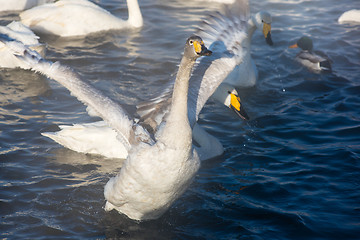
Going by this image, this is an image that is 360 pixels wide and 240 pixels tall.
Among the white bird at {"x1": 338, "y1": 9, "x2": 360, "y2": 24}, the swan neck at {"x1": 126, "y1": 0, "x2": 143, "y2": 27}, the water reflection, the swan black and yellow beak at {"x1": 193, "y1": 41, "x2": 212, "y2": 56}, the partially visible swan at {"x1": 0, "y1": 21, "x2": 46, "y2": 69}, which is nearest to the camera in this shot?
the swan black and yellow beak at {"x1": 193, "y1": 41, "x2": 212, "y2": 56}

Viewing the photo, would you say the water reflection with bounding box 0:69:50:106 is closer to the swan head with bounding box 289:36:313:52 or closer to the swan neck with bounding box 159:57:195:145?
the swan neck with bounding box 159:57:195:145

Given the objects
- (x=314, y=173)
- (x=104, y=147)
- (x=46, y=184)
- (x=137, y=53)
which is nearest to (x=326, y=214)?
(x=314, y=173)

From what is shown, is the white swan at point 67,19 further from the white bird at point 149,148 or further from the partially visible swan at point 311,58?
the white bird at point 149,148

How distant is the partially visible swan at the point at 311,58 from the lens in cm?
1243

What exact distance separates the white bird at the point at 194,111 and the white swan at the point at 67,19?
218 inches

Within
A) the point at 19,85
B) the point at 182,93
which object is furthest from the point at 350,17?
the point at 182,93

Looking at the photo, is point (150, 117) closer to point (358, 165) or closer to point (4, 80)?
point (358, 165)

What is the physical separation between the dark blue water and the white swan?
0.29 m

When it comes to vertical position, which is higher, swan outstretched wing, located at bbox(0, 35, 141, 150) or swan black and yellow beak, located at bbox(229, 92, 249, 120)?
swan outstretched wing, located at bbox(0, 35, 141, 150)

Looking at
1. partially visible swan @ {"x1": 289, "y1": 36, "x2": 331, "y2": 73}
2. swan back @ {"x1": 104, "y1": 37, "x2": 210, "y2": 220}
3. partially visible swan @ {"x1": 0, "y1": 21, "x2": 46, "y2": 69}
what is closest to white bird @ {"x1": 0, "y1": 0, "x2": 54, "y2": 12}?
partially visible swan @ {"x1": 0, "y1": 21, "x2": 46, "y2": 69}

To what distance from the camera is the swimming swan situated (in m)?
5.95

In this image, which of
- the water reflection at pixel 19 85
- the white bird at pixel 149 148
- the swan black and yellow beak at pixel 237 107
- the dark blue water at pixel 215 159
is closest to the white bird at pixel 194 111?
the swan black and yellow beak at pixel 237 107

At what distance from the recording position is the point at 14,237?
671 centimetres

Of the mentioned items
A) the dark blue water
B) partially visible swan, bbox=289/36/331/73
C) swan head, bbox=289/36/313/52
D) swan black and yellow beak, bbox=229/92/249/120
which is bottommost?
the dark blue water
